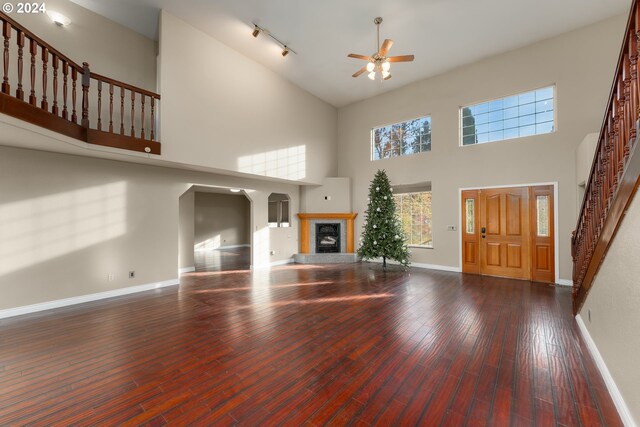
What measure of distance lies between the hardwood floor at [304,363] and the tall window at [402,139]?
14.5 feet

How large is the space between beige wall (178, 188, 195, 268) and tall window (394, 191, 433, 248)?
19.1 ft

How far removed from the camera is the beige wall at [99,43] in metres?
4.21

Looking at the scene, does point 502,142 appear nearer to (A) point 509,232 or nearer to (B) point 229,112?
(A) point 509,232

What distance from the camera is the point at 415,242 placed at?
7.38 metres

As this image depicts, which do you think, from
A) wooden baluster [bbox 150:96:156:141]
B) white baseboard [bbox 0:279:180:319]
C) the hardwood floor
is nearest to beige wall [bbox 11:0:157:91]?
wooden baluster [bbox 150:96:156:141]

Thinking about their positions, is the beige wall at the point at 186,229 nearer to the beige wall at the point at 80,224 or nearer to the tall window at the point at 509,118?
the beige wall at the point at 80,224

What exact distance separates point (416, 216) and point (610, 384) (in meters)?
5.53

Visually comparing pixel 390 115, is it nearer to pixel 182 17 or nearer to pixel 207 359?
pixel 182 17

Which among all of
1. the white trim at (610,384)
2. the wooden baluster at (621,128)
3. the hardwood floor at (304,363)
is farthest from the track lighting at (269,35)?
the white trim at (610,384)

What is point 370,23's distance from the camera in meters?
5.04

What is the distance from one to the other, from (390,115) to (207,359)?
295 inches

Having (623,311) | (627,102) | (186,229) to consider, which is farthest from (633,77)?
(186,229)

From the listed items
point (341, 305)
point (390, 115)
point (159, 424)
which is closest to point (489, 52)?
point (390, 115)

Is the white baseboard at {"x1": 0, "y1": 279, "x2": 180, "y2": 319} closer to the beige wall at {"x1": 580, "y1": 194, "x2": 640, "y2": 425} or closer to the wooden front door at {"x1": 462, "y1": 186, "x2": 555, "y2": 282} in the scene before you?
the beige wall at {"x1": 580, "y1": 194, "x2": 640, "y2": 425}
